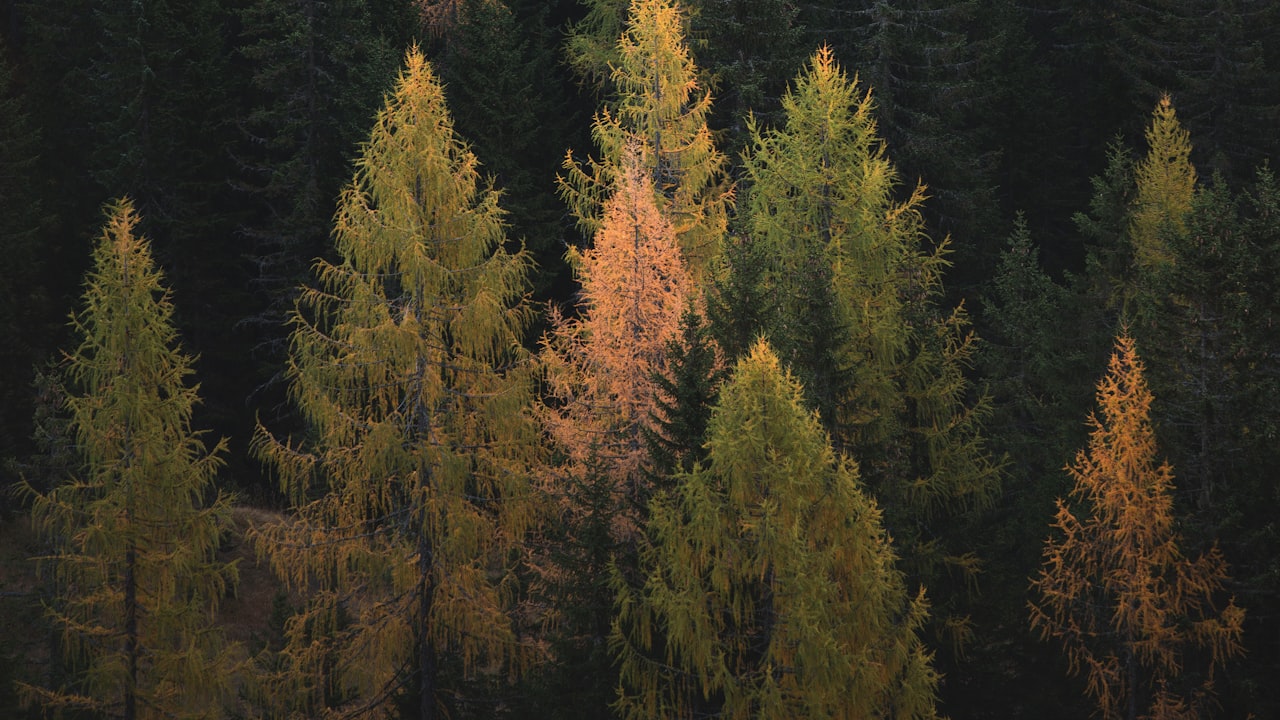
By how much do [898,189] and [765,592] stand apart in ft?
67.3

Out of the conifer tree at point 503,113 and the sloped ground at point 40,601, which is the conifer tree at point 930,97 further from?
the sloped ground at point 40,601

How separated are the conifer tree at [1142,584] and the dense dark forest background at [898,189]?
1.92 ft

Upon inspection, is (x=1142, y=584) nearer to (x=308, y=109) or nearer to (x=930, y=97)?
(x=930, y=97)

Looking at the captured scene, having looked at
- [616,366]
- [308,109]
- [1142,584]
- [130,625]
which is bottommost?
[1142,584]

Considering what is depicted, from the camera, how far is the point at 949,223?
117ft

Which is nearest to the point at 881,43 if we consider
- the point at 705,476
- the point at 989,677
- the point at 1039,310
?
the point at 1039,310

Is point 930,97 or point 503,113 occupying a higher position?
point 503,113

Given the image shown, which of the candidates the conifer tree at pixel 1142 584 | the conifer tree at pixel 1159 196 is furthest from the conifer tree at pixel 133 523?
the conifer tree at pixel 1159 196

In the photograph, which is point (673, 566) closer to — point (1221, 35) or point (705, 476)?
point (705, 476)

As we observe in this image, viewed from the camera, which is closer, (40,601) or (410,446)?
(410,446)

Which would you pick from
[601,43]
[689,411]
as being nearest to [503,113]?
[601,43]

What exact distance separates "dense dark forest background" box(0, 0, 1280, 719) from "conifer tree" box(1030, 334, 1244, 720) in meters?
0.59

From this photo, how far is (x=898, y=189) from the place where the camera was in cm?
3569

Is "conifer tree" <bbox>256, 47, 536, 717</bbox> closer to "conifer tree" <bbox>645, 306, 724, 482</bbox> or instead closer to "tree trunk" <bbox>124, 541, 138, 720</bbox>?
"tree trunk" <bbox>124, 541, 138, 720</bbox>
